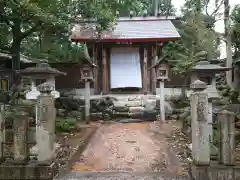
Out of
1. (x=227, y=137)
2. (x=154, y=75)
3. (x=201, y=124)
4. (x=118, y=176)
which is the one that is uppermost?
(x=154, y=75)

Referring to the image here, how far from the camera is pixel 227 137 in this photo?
204 inches

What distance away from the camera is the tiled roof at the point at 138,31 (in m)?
16.3

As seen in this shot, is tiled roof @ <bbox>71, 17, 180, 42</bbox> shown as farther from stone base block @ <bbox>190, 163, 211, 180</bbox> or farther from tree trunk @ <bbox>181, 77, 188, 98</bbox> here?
stone base block @ <bbox>190, 163, 211, 180</bbox>

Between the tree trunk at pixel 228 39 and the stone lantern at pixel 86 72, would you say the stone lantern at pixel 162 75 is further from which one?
the stone lantern at pixel 86 72

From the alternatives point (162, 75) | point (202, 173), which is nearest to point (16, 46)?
point (162, 75)

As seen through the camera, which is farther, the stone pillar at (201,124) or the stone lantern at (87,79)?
the stone lantern at (87,79)

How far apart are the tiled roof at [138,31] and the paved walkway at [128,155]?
243 inches

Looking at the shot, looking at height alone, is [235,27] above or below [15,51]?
above

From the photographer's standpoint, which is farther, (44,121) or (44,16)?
(44,16)

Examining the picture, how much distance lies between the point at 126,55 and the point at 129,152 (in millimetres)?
10294

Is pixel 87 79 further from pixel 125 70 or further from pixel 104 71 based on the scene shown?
pixel 125 70

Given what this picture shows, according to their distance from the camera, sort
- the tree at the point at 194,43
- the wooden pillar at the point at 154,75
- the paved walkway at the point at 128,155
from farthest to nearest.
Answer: the wooden pillar at the point at 154,75 < the tree at the point at 194,43 < the paved walkway at the point at 128,155

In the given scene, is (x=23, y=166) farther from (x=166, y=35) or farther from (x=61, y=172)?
(x=166, y=35)

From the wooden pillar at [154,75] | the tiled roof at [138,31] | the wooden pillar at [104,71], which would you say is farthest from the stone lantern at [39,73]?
the wooden pillar at [154,75]
